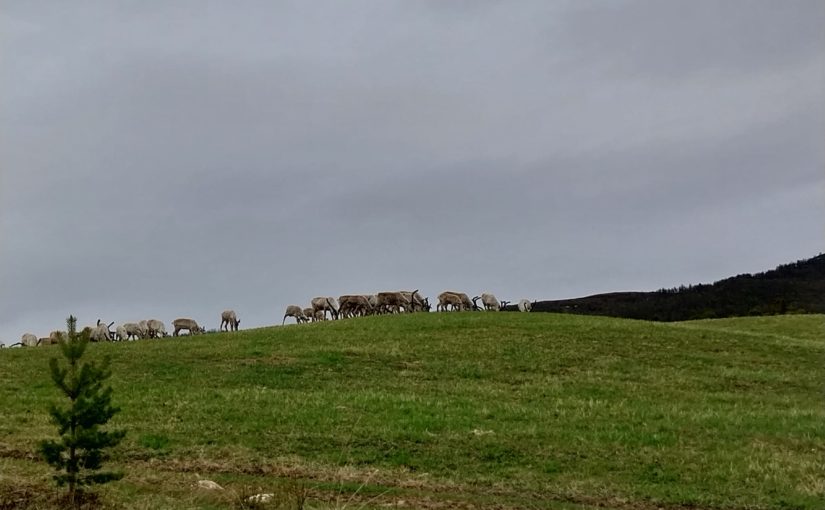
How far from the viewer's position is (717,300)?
96.8 m

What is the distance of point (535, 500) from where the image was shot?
37.5ft

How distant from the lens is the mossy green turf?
1277cm

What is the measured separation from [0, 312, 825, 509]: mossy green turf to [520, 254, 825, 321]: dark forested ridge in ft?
199

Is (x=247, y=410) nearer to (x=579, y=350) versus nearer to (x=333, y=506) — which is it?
(x=333, y=506)

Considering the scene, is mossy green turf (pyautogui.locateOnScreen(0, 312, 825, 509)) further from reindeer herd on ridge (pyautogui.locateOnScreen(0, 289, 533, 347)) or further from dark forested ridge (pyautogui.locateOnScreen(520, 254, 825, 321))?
dark forested ridge (pyautogui.locateOnScreen(520, 254, 825, 321))

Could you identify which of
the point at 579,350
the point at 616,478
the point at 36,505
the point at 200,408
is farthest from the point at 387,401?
the point at 579,350

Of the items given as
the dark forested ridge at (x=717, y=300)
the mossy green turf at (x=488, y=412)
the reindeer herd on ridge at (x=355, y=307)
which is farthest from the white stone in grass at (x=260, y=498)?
the dark forested ridge at (x=717, y=300)

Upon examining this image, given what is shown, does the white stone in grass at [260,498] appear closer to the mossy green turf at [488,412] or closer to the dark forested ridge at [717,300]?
the mossy green turf at [488,412]

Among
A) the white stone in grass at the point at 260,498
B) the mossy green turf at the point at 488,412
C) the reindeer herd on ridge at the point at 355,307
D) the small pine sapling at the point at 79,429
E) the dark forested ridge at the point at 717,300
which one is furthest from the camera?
the dark forested ridge at the point at 717,300

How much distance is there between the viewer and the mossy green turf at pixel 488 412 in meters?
12.8

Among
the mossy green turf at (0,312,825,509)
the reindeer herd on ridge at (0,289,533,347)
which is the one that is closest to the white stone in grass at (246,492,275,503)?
the mossy green turf at (0,312,825,509)

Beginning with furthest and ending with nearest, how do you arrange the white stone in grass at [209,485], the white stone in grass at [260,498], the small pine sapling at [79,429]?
the white stone in grass at [209,485]
the white stone in grass at [260,498]
the small pine sapling at [79,429]

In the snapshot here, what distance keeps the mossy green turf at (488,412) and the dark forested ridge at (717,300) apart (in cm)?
6059

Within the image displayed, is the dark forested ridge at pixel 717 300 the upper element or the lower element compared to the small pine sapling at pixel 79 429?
upper
